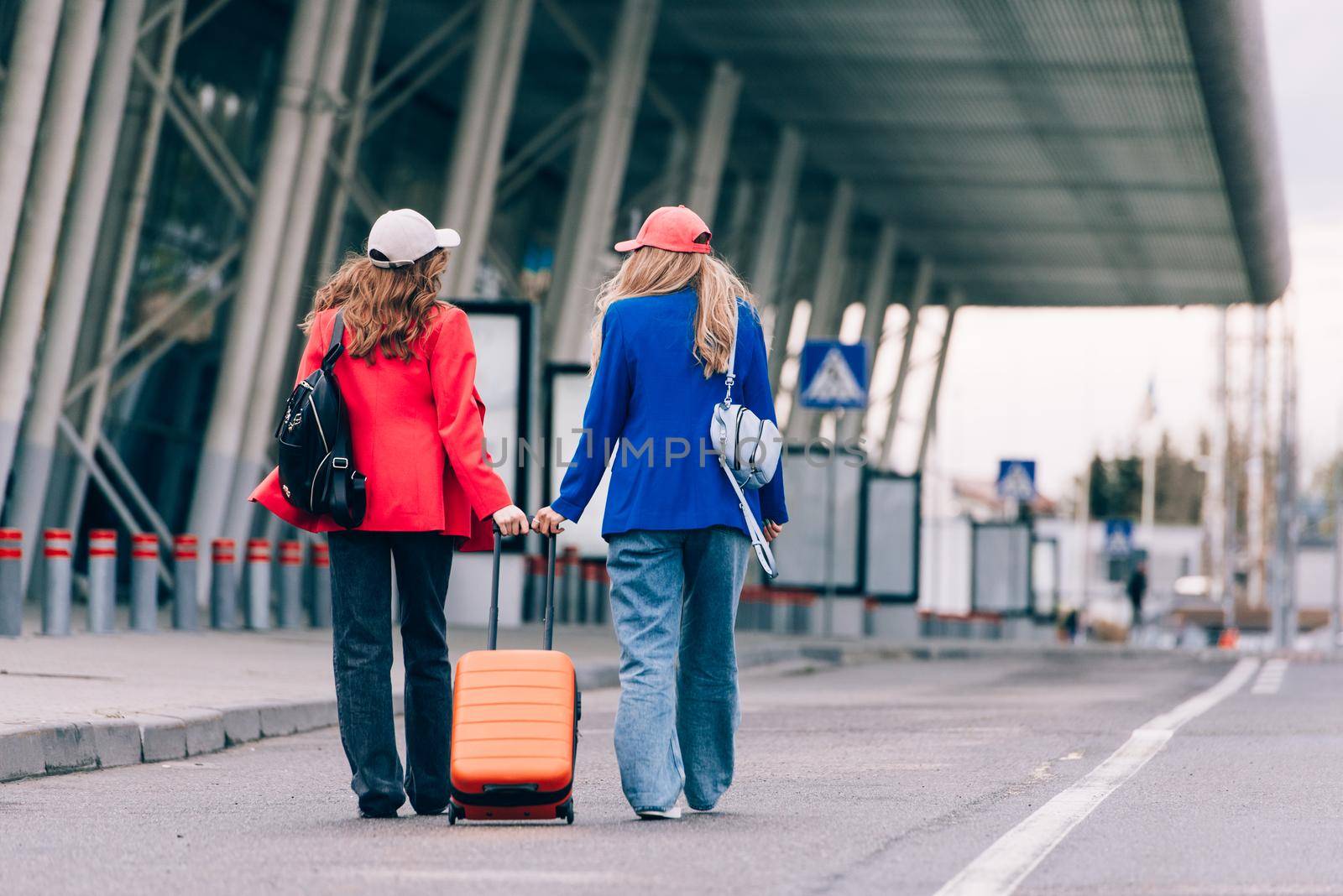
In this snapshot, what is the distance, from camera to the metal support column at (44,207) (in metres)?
17.7

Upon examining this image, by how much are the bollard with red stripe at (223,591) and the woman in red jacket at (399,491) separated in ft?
38.5

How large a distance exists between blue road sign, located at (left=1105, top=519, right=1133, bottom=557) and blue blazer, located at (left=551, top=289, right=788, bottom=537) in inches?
1825

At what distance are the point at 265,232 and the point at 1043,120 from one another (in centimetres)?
1277

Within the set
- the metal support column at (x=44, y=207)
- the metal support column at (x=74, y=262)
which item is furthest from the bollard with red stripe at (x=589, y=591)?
the metal support column at (x=44, y=207)

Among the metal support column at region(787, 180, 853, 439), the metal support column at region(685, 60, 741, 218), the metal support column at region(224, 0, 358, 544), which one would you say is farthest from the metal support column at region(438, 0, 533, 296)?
the metal support column at region(787, 180, 853, 439)

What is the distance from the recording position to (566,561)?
95.9 ft

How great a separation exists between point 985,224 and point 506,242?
8243mm

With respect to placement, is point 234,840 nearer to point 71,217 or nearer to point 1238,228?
point 71,217

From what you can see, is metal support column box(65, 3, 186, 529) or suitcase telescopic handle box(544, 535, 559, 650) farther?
metal support column box(65, 3, 186, 529)

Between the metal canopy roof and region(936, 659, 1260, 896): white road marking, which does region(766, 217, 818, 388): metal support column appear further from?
region(936, 659, 1260, 896): white road marking

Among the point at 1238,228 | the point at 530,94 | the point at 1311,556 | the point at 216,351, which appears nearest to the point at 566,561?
the point at 216,351

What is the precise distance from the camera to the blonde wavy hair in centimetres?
720

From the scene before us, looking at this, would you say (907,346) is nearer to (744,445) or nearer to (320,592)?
(320,592)

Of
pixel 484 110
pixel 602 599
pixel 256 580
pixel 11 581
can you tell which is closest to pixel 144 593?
pixel 256 580
